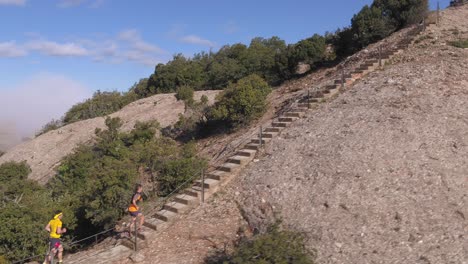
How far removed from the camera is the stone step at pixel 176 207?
Result: 12.5m

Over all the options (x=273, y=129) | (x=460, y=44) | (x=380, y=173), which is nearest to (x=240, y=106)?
(x=273, y=129)

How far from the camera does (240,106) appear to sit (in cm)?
1939

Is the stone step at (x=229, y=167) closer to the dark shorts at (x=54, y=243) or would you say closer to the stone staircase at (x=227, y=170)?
the stone staircase at (x=227, y=170)

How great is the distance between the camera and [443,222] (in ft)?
30.2

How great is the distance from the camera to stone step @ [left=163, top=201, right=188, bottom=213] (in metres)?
12.5

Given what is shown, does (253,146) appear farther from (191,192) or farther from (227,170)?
(191,192)

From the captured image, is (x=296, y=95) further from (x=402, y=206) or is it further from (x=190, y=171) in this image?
(x=402, y=206)

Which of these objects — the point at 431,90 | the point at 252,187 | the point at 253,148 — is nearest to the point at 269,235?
the point at 252,187

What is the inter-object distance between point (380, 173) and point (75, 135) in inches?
857

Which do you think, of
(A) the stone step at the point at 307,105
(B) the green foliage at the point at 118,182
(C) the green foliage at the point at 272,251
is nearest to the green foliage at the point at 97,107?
(B) the green foliage at the point at 118,182

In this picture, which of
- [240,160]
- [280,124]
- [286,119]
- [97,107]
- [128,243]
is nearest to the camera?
[128,243]

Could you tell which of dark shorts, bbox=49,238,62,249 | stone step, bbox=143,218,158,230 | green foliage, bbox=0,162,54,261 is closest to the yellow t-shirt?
dark shorts, bbox=49,238,62,249

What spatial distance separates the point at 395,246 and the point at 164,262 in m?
4.57

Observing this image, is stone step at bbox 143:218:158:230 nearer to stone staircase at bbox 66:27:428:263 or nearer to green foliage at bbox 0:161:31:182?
stone staircase at bbox 66:27:428:263
